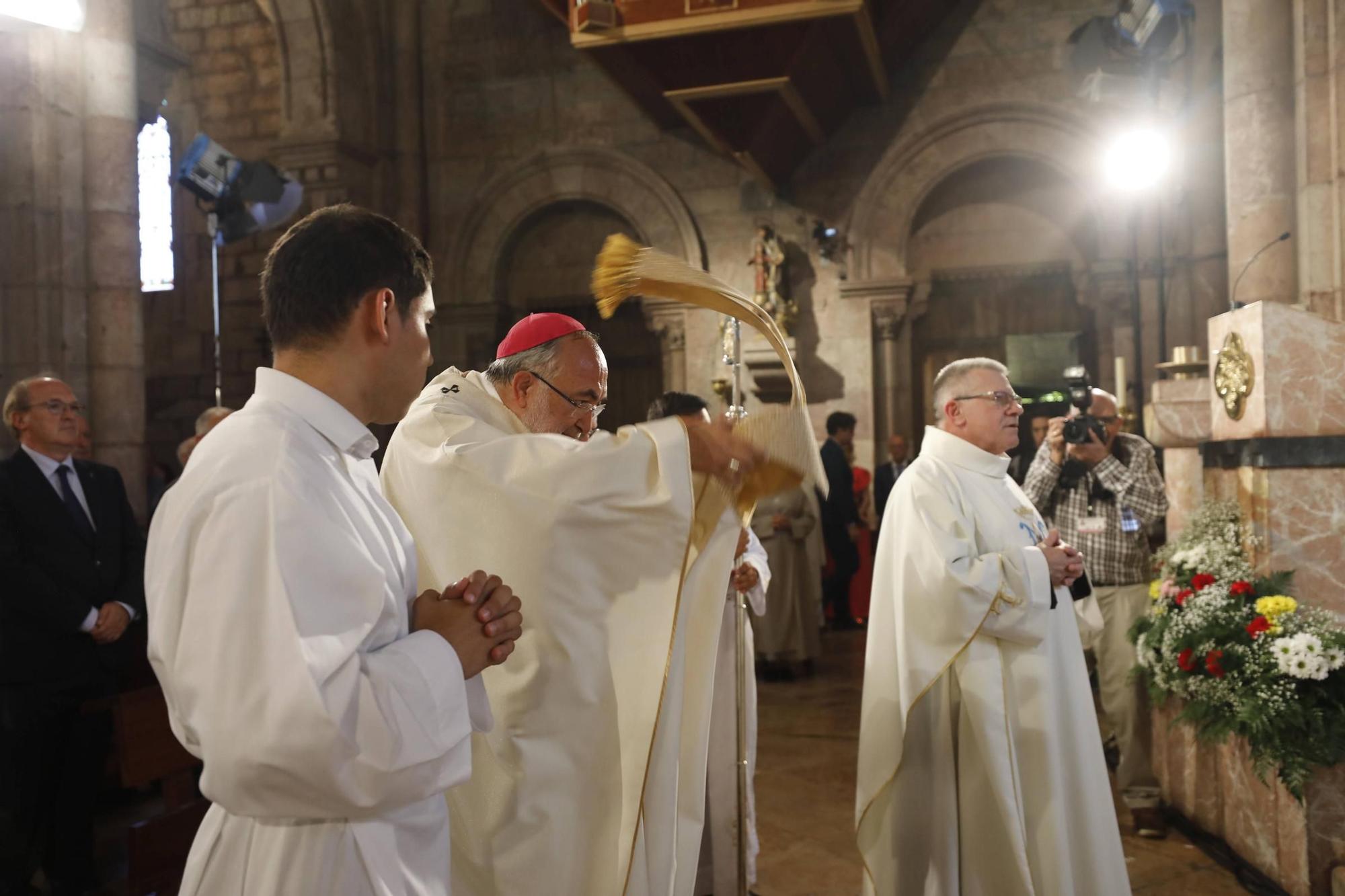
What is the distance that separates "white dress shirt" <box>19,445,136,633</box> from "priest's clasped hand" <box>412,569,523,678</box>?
11.1 feet

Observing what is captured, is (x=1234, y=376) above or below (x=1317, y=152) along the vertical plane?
below

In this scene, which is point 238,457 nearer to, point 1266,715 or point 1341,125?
point 1266,715

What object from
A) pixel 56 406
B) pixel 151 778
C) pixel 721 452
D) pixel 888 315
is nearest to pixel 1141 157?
pixel 888 315

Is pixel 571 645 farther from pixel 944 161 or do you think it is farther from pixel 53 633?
pixel 944 161

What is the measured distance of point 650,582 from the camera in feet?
7.14

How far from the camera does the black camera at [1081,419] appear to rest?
4.88 meters

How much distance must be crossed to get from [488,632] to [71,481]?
367cm

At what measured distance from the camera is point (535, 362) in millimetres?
2580

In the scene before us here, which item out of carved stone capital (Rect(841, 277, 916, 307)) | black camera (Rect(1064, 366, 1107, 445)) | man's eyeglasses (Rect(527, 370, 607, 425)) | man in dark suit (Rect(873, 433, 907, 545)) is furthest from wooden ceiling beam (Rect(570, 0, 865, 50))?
man's eyeglasses (Rect(527, 370, 607, 425))

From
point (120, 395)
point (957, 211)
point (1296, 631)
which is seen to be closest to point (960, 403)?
point (1296, 631)

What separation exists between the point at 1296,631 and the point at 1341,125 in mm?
3229

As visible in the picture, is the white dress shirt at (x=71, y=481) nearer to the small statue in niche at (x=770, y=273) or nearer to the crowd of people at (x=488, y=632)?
the crowd of people at (x=488, y=632)

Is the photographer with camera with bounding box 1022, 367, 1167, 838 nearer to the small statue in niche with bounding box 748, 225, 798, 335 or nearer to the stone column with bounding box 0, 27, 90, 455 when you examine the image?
the stone column with bounding box 0, 27, 90, 455

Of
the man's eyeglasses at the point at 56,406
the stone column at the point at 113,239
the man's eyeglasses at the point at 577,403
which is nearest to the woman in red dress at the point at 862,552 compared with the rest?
the stone column at the point at 113,239
